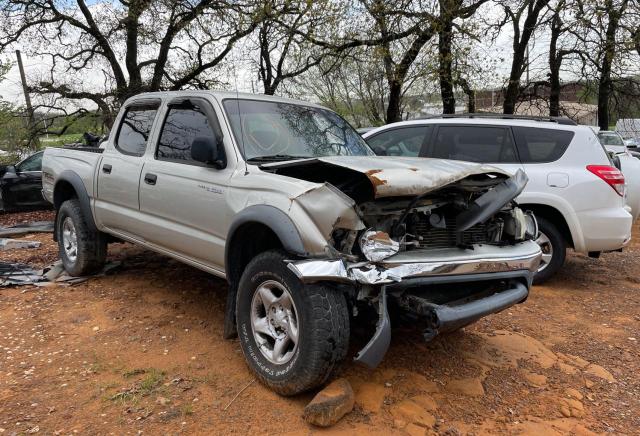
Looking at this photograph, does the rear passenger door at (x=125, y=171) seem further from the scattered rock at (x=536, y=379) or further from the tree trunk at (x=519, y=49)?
the tree trunk at (x=519, y=49)

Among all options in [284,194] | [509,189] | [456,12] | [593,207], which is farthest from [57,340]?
[456,12]

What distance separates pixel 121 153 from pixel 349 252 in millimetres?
3086

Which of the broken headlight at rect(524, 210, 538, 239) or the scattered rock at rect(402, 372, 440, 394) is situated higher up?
the broken headlight at rect(524, 210, 538, 239)

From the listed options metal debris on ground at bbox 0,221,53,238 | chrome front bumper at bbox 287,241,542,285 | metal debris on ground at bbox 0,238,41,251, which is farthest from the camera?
metal debris on ground at bbox 0,221,53,238

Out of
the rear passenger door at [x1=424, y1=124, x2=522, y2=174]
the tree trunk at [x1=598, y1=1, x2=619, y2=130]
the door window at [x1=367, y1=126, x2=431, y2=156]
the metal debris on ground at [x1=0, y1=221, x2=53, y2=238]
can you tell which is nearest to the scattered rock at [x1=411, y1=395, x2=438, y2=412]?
the rear passenger door at [x1=424, y1=124, x2=522, y2=174]

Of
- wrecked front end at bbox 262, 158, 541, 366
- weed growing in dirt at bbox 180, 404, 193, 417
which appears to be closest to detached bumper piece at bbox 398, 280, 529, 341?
wrecked front end at bbox 262, 158, 541, 366

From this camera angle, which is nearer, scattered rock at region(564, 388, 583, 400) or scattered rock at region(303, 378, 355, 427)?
scattered rock at region(303, 378, 355, 427)

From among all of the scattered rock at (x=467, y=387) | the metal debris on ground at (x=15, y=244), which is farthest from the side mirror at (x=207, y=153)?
the metal debris on ground at (x=15, y=244)

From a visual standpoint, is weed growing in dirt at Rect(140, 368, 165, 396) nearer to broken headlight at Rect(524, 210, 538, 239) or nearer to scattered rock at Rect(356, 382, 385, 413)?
scattered rock at Rect(356, 382, 385, 413)

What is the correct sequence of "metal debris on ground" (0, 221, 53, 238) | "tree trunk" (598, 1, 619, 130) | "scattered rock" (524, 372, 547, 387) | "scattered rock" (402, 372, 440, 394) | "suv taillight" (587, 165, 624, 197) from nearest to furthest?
"scattered rock" (402, 372, 440, 394)
"scattered rock" (524, 372, 547, 387)
"suv taillight" (587, 165, 624, 197)
"metal debris on ground" (0, 221, 53, 238)
"tree trunk" (598, 1, 619, 130)

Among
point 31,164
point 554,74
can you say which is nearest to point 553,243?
point 31,164

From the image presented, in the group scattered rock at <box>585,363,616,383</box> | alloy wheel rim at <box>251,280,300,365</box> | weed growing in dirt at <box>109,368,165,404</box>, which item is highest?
alloy wheel rim at <box>251,280,300,365</box>

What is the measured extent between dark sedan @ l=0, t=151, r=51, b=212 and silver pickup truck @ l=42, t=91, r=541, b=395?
8.79 metres

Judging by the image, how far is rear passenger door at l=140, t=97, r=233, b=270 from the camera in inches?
151
